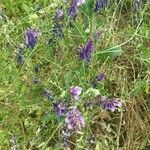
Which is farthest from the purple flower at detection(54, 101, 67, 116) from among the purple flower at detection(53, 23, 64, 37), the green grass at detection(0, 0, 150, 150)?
the purple flower at detection(53, 23, 64, 37)

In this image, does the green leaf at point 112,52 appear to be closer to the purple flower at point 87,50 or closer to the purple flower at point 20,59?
the purple flower at point 87,50

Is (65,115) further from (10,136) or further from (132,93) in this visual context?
(132,93)

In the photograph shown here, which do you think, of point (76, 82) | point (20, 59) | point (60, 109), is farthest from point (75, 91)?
point (20, 59)

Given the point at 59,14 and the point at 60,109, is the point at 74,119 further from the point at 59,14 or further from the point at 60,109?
the point at 59,14

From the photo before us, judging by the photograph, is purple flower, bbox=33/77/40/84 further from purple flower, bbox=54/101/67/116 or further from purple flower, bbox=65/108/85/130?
purple flower, bbox=65/108/85/130

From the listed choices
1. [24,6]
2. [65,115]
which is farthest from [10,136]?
[24,6]
